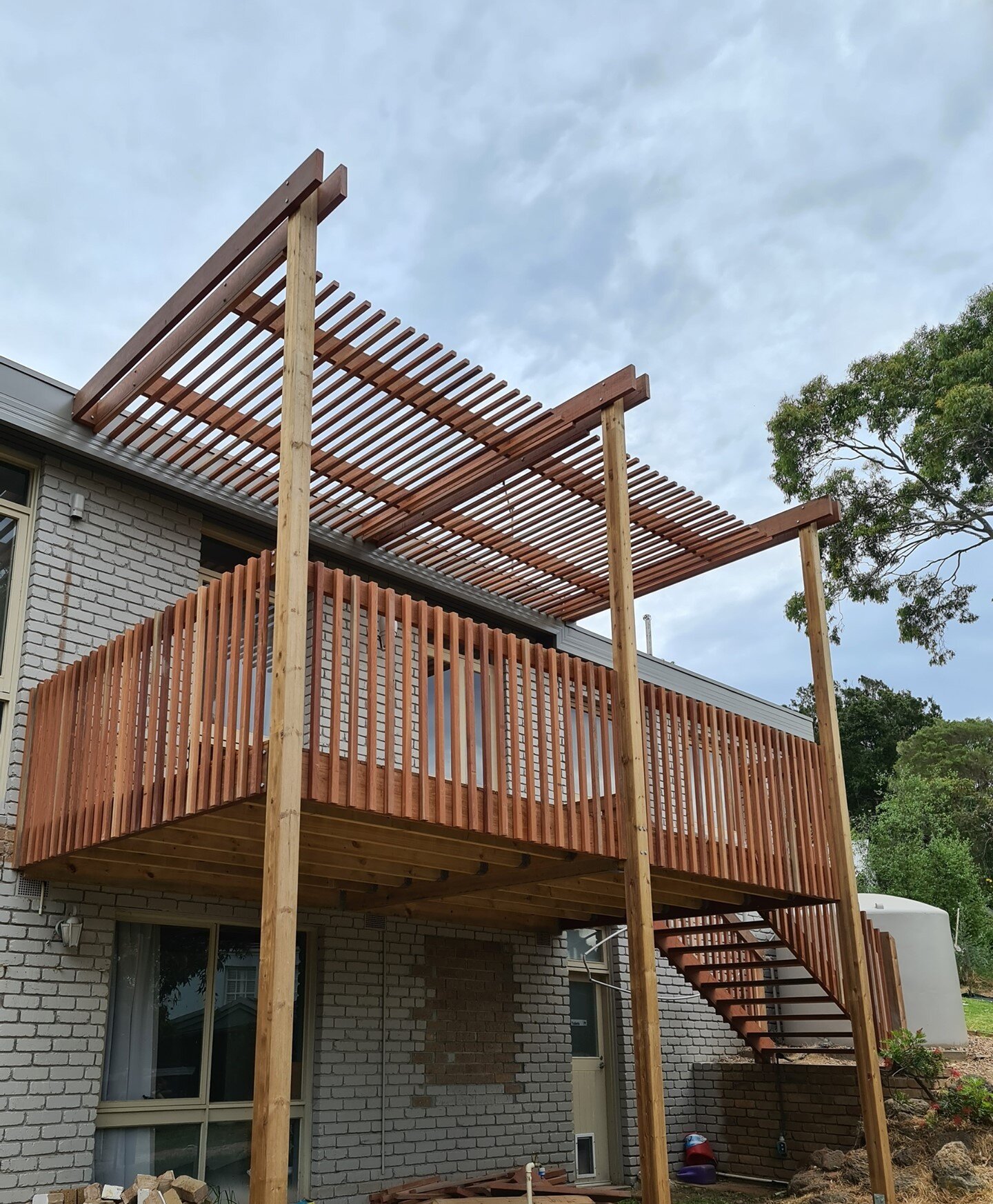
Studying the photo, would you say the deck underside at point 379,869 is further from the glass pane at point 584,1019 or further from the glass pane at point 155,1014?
the glass pane at point 584,1019

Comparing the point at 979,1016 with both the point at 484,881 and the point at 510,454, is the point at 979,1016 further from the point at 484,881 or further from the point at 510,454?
the point at 510,454

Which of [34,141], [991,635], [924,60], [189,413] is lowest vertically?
[189,413]

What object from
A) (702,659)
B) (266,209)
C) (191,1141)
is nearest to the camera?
(266,209)

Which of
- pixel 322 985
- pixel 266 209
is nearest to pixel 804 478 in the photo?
pixel 322 985

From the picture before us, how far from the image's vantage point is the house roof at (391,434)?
21.9 feet

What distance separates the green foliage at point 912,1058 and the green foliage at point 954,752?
74.6ft

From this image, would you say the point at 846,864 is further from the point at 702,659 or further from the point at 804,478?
the point at 702,659

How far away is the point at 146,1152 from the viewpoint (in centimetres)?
718

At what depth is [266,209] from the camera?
589 cm

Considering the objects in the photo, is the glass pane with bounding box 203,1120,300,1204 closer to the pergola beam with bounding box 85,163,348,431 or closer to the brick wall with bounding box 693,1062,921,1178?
the pergola beam with bounding box 85,163,348,431

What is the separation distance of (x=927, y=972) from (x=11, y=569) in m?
9.79

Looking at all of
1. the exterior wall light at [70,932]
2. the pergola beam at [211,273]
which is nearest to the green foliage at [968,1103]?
the exterior wall light at [70,932]

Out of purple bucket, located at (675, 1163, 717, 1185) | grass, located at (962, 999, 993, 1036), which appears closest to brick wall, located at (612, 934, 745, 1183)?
purple bucket, located at (675, 1163, 717, 1185)

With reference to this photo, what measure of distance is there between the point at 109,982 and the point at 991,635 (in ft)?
127
